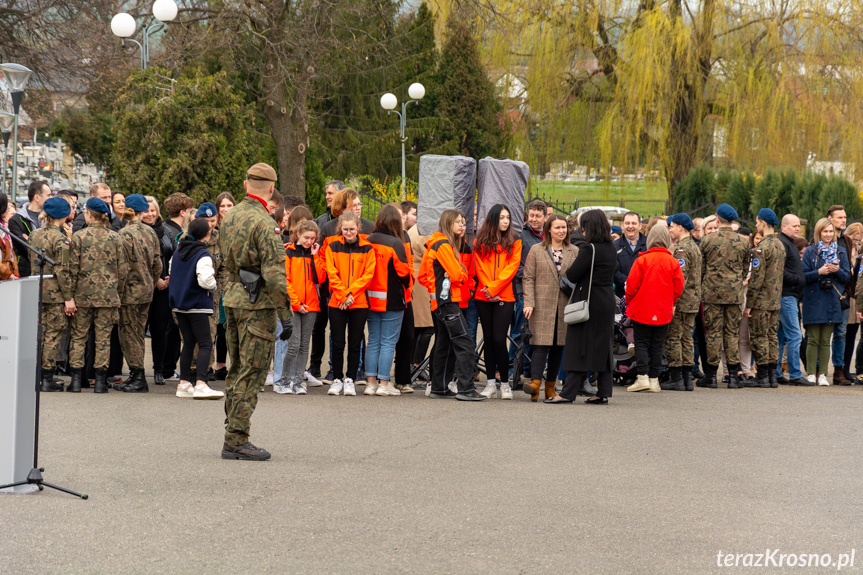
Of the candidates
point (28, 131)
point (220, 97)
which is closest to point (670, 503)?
point (220, 97)

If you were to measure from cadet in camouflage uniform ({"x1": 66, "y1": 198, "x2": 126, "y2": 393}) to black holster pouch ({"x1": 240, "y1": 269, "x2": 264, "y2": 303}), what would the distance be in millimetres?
3611

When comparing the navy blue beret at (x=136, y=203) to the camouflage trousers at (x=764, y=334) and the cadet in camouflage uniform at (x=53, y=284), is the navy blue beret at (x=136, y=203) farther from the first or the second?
the camouflage trousers at (x=764, y=334)

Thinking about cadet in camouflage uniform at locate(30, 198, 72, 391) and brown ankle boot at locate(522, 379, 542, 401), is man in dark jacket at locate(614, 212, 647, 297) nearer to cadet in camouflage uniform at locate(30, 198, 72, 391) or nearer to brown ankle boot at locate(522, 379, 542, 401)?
brown ankle boot at locate(522, 379, 542, 401)

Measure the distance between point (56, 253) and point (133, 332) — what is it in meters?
1.12

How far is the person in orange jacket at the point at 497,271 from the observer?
9.98 meters

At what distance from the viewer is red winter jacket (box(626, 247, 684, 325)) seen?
10.7 meters

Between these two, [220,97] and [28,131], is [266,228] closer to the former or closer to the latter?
[220,97]

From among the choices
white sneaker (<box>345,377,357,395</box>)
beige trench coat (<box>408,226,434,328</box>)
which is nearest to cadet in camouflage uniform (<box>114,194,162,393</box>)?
white sneaker (<box>345,377,357,395</box>)

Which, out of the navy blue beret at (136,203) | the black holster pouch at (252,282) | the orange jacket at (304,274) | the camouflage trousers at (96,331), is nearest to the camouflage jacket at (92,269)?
the camouflage trousers at (96,331)

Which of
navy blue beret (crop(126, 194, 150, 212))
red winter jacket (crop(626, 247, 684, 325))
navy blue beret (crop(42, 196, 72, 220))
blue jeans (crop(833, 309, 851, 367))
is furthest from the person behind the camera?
blue jeans (crop(833, 309, 851, 367))

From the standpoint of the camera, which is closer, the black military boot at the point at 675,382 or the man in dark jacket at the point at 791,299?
the black military boot at the point at 675,382

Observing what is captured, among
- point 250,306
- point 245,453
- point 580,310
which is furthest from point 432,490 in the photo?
point 580,310

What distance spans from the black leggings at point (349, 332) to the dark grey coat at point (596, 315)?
6.99ft

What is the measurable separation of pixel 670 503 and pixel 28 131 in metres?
46.0
